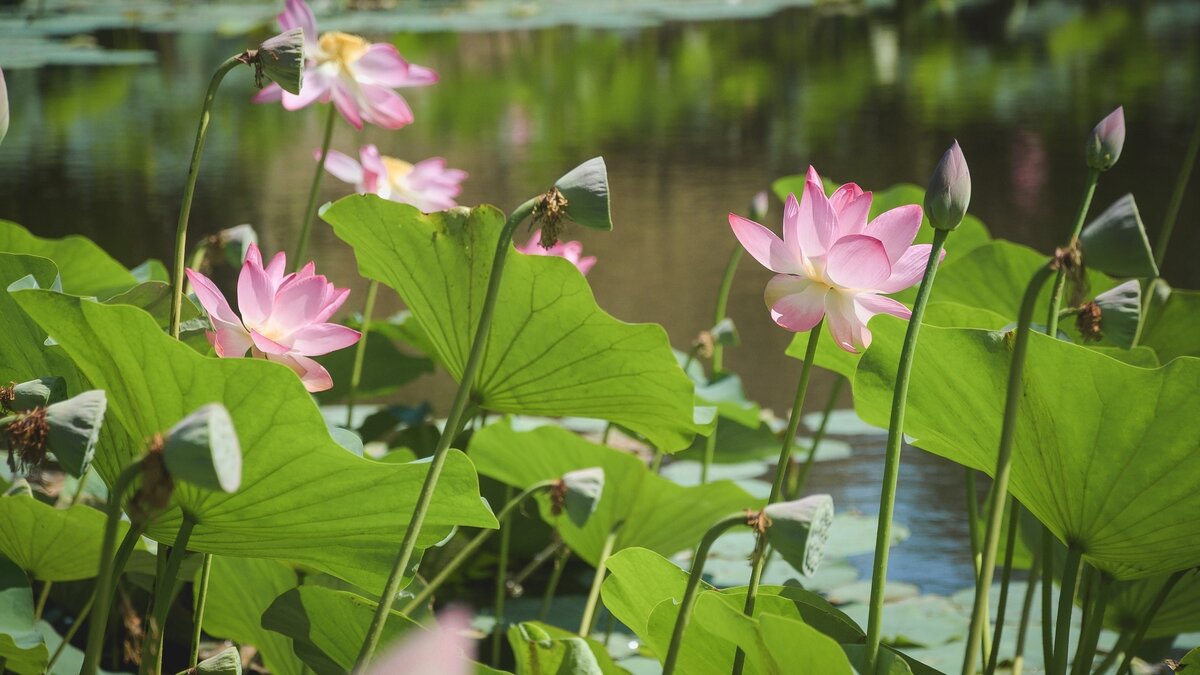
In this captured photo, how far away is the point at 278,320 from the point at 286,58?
0.35 ft

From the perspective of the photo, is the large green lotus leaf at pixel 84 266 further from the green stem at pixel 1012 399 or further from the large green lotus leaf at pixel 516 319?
the green stem at pixel 1012 399

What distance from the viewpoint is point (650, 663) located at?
2.65ft

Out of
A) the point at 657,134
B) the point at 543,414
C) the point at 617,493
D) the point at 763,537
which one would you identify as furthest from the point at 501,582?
the point at 657,134

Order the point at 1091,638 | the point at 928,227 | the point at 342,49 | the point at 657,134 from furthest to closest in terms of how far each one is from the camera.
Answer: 1. the point at 657,134
2. the point at 928,227
3. the point at 342,49
4. the point at 1091,638

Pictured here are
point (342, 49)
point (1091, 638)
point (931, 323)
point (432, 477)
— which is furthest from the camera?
point (342, 49)

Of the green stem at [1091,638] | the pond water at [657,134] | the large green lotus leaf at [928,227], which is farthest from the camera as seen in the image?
the pond water at [657,134]

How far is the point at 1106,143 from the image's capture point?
0.43 meters

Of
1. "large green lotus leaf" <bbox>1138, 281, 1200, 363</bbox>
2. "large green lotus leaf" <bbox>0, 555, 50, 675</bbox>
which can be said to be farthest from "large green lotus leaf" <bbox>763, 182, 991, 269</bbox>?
"large green lotus leaf" <bbox>0, 555, 50, 675</bbox>

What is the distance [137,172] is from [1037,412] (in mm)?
2601

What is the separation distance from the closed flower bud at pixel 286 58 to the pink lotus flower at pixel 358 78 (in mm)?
312

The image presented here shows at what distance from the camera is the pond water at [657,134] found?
188 centimetres

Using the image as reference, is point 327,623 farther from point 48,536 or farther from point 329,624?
point 48,536

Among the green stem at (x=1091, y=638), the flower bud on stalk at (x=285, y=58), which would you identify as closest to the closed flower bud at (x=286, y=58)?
the flower bud on stalk at (x=285, y=58)

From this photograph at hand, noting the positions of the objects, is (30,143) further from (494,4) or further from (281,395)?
(281,395)
